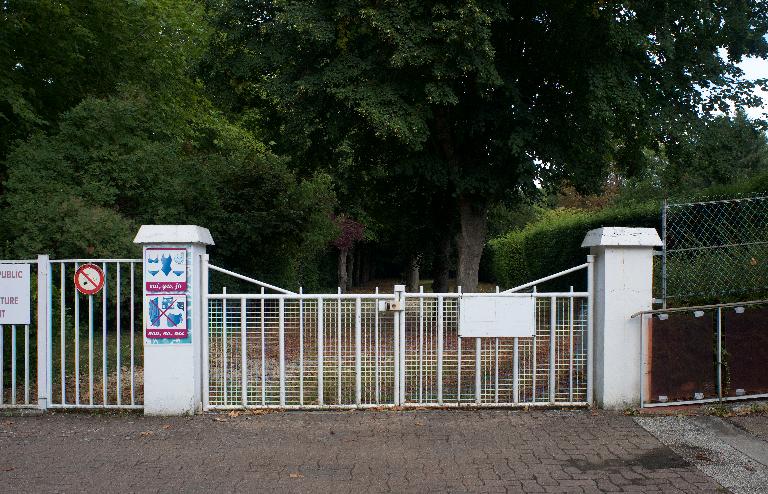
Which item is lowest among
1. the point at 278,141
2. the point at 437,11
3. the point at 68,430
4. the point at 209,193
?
the point at 68,430

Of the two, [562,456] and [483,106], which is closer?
[562,456]

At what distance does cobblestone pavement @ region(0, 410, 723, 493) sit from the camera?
5.45 metres

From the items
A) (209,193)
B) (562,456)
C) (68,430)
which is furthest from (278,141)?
(562,456)

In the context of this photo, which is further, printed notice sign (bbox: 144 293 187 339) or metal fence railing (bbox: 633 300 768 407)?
printed notice sign (bbox: 144 293 187 339)

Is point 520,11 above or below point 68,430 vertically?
above

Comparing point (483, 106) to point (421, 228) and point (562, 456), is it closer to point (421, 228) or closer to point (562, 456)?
point (421, 228)

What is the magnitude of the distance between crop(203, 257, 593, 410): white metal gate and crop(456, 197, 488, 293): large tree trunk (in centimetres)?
859

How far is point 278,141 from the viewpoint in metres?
19.5

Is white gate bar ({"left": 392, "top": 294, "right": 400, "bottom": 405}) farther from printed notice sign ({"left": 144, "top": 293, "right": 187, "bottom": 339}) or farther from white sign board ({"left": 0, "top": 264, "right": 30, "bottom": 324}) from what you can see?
white sign board ({"left": 0, "top": 264, "right": 30, "bottom": 324})

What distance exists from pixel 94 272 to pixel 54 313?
1.19 metres

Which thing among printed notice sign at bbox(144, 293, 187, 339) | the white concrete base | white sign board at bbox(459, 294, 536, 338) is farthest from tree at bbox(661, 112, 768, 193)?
the white concrete base

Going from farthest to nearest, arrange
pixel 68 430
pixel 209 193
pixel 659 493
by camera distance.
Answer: pixel 209 193, pixel 68 430, pixel 659 493

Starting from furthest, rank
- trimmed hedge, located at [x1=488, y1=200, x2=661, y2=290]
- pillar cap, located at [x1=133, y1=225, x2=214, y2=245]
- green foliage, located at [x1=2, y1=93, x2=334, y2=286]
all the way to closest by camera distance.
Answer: trimmed hedge, located at [x1=488, y1=200, x2=661, y2=290]
green foliage, located at [x1=2, y1=93, x2=334, y2=286]
pillar cap, located at [x1=133, y1=225, x2=214, y2=245]

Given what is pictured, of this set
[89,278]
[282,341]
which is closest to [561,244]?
[282,341]
